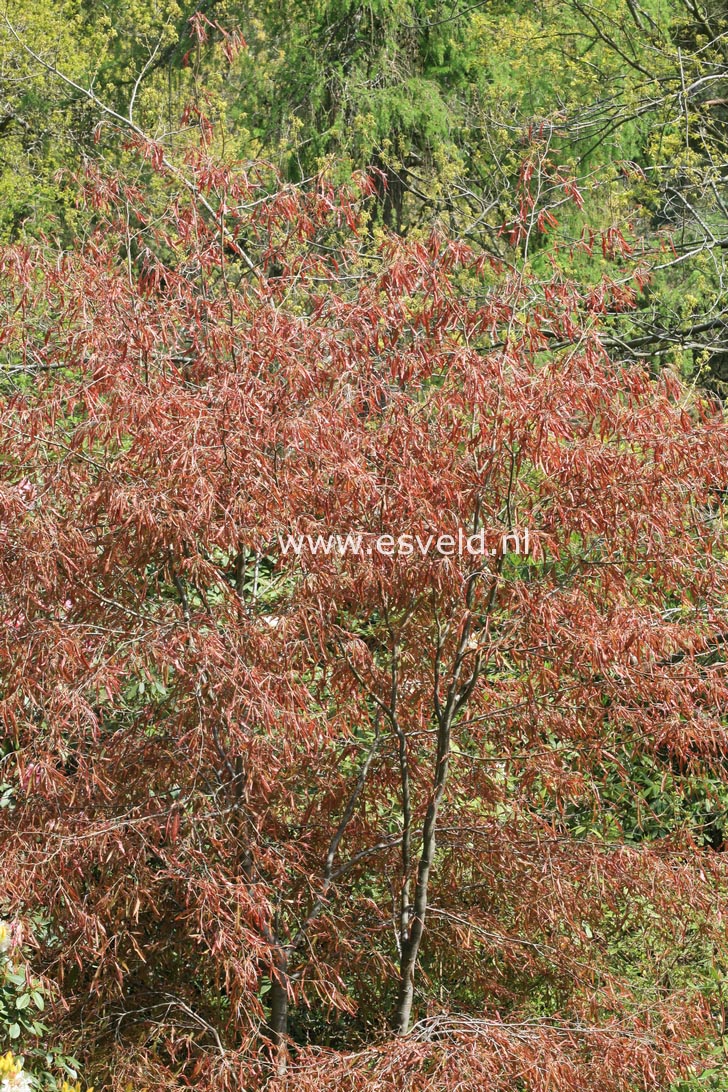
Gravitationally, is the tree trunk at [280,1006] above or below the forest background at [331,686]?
below

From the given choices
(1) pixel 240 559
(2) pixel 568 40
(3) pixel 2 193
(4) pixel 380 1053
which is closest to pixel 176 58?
(3) pixel 2 193

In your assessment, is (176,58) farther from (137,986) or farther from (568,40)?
(137,986)

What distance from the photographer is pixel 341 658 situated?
3418 mm

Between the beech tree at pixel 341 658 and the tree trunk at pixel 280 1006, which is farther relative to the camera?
the tree trunk at pixel 280 1006

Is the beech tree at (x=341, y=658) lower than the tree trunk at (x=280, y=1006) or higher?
higher

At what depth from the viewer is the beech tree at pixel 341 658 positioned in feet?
10.4

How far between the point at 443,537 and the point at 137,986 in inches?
68.9

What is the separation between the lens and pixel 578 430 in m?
3.42

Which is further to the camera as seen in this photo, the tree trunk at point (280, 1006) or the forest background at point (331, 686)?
the tree trunk at point (280, 1006)

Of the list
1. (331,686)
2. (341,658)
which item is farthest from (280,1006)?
(341,658)

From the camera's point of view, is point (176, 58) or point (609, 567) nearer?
point (609, 567)

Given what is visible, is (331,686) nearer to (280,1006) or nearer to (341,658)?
(341,658)

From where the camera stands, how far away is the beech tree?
317 cm

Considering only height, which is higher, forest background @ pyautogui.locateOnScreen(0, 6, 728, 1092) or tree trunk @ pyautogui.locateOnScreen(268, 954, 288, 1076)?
forest background @ pyautogui.locateOnScreen(0, 6, 728, 1092)
